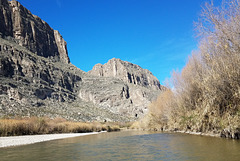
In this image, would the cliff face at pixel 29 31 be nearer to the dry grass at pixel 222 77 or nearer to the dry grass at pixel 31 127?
the dry grass at pixel 31 127

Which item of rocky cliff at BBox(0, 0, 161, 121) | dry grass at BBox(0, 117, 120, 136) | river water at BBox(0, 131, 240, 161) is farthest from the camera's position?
rocky cliff at BBox(0, 0, 161, 121)

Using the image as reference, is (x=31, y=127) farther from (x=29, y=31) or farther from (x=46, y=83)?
(x=29, y=31)

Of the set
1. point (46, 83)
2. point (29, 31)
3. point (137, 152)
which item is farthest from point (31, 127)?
point (29, 31)

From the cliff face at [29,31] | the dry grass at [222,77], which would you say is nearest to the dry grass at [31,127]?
the dry grass at [222,77]

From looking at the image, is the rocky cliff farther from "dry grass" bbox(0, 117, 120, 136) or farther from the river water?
the river water

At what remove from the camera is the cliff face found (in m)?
111

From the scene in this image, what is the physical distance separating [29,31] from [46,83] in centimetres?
5307

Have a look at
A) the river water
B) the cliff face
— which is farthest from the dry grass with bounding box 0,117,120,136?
the cliff face

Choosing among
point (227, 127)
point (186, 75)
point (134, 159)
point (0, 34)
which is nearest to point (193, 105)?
point (186, 75)

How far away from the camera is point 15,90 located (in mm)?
65062

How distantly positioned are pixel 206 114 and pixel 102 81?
12135 cm

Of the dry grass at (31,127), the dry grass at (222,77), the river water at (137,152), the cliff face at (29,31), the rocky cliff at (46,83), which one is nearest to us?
the river water at (137,152)

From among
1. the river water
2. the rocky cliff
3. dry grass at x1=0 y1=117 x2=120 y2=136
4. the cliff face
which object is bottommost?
the river water

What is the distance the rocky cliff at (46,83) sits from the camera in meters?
66.7
